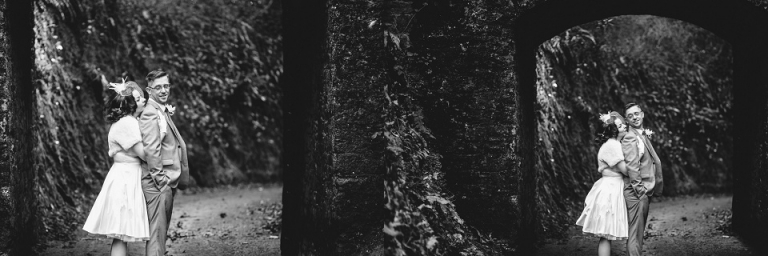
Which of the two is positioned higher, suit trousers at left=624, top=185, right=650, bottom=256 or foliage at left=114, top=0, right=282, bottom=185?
foliage at left=114, top=0, right=282, bottom=185

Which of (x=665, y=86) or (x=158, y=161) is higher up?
(x=665, y=86)

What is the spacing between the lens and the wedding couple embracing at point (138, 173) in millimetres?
7176

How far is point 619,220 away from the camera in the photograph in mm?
8039

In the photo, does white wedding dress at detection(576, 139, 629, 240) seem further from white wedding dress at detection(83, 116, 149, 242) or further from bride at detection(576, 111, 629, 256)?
white wedding dress at detection(83, 116, 149, 242)

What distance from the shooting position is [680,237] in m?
11.0

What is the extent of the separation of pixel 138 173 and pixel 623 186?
4291 millimetres

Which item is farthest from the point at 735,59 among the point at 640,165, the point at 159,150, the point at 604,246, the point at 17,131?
the point at 17,131

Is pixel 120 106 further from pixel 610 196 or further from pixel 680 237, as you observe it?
pixel 680 237

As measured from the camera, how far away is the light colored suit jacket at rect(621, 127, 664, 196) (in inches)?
316

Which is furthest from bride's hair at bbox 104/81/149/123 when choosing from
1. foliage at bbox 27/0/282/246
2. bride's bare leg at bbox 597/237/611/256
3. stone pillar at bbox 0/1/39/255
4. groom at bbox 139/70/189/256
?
foliage at bbox 27/0/282/246

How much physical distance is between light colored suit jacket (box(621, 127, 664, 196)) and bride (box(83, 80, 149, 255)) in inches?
167

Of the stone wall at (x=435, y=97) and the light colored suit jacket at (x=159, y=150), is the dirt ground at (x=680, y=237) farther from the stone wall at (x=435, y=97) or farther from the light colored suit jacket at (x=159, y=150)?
the light colored suit jacket at (x=159, y=150)

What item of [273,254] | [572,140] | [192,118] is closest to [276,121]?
[192,118]

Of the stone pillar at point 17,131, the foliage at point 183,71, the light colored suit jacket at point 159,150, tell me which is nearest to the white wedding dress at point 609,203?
the light colored suit jacket at point 159,150
